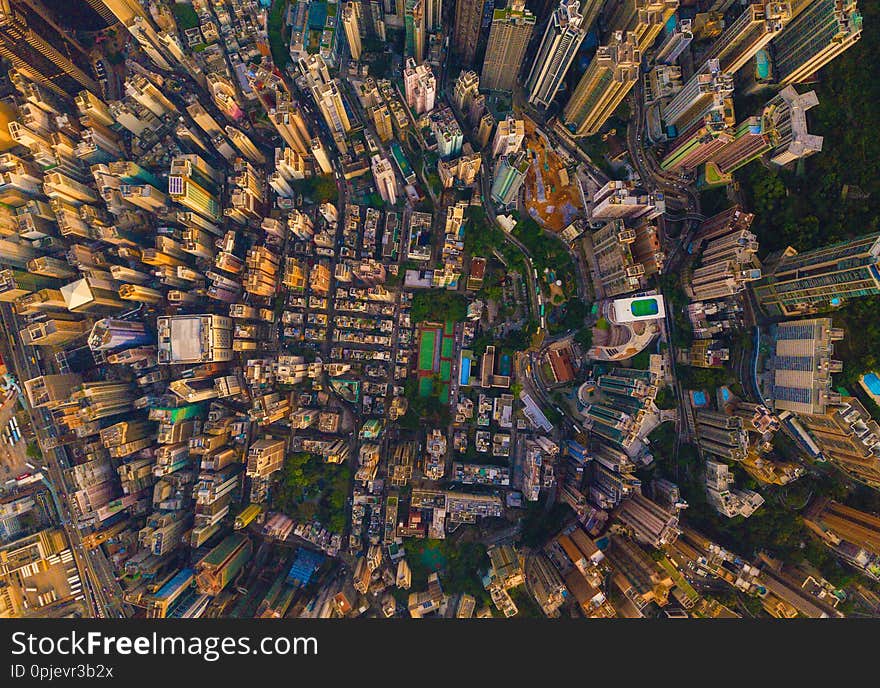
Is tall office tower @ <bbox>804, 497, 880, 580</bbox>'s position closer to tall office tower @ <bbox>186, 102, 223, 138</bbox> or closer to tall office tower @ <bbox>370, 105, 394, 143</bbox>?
tall office tower @ <bbox>370, 105, 394, 143</bbox>

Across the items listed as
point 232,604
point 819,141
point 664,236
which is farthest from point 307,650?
point 819,141

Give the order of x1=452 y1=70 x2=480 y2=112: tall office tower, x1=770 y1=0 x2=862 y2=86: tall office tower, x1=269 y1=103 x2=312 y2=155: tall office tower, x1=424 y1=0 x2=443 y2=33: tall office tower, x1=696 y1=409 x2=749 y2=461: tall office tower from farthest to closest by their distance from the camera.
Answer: x1=424 y1=0 x2=443 y2=33: tall office tower < x1=452 y1=70 x2=480 y2=112: tall office tower < x1=269 y1=103 x2=312 y2=155: tall office tower < x1=696 y1=409 x2=749 y2=461: tall office tower < x1=770 y1=0 x2=862 y2=86: tall office tower

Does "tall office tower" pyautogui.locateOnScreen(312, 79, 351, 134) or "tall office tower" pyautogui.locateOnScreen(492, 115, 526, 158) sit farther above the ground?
"tall office tower" pyautogui.locateOnScreen(312, 79, 351, 134)

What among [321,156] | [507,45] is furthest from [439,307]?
[507,45]

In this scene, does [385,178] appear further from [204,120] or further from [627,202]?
[627,202]

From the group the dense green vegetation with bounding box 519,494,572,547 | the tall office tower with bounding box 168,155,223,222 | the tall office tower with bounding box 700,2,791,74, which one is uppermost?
the tall office tower with bounding box 700,2,791,74

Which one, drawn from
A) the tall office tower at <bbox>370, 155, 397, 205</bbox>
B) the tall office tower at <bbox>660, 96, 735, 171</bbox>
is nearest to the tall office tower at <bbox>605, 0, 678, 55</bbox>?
the tall office tower at <bbox>660, 96, 735, 171</bbox>

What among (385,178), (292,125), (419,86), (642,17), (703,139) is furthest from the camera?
(385,178)

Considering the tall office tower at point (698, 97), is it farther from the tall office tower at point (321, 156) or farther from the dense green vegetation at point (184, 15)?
the dense green vegetation at point (184, 15)
